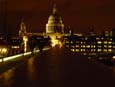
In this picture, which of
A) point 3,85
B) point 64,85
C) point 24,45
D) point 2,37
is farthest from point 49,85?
point 24,45

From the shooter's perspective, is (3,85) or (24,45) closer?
(3,85)

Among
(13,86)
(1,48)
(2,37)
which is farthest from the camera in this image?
(2,37)

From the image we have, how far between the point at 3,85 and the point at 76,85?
2.61 m

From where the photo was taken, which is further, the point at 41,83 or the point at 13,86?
the point at 41,83

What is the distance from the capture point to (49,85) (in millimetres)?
16062

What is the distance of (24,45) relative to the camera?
65.2 metres

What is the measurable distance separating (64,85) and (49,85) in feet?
1.76

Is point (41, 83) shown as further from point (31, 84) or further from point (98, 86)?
point (98, 86)

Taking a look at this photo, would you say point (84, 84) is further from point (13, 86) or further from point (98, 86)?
point (13, 86)

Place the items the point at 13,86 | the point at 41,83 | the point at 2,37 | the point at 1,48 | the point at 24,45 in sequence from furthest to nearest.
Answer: the point at 24,45
the point at 2,37
the point at 1,48
the point at 41,83
the point at 13,86

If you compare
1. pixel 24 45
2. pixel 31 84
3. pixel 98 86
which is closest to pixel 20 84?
pixel 31 84

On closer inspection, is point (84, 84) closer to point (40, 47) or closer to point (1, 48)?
point (1, 48)

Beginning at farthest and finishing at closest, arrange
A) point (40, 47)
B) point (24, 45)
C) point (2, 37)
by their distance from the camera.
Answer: point (40, 47), point (24, 45), point (2, 37)

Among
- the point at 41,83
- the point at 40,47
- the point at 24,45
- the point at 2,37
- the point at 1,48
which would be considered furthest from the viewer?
the point at 40,47
